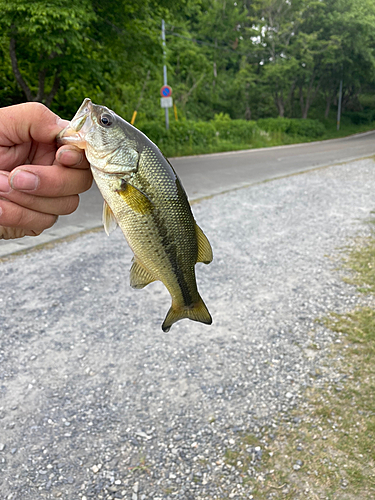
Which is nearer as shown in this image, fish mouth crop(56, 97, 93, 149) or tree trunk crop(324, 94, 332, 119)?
fish mouth crop(56, 97, 93, 149)

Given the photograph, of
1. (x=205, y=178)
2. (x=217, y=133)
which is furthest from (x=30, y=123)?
(x=217, y=133)

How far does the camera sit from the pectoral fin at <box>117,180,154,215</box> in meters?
1.37

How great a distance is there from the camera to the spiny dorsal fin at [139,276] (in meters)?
1.53

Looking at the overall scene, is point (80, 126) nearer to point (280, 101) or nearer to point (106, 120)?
point (106, 120)

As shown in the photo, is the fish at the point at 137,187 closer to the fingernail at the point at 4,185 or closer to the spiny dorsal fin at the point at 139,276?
the spiny dorsal fin at the point at 139,276

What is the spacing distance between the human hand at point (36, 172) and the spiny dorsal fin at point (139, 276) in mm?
452

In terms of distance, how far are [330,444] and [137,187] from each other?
2.59 m

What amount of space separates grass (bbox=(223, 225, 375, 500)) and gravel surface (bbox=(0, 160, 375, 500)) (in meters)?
0.11

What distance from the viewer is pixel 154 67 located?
1447 cm

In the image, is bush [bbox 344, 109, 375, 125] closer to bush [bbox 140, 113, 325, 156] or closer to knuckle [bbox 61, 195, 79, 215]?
bush [bbox 140, 113, 325, 156]

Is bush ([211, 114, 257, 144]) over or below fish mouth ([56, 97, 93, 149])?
below

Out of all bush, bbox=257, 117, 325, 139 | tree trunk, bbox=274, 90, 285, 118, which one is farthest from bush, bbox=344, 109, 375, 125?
tree trunk, bbox=274, 90, 285, 118

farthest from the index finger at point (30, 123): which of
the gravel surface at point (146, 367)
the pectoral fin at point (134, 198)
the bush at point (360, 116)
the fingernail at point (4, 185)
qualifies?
the bush at point (360, 116)

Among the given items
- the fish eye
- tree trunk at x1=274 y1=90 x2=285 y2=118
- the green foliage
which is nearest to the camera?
the fish eye
